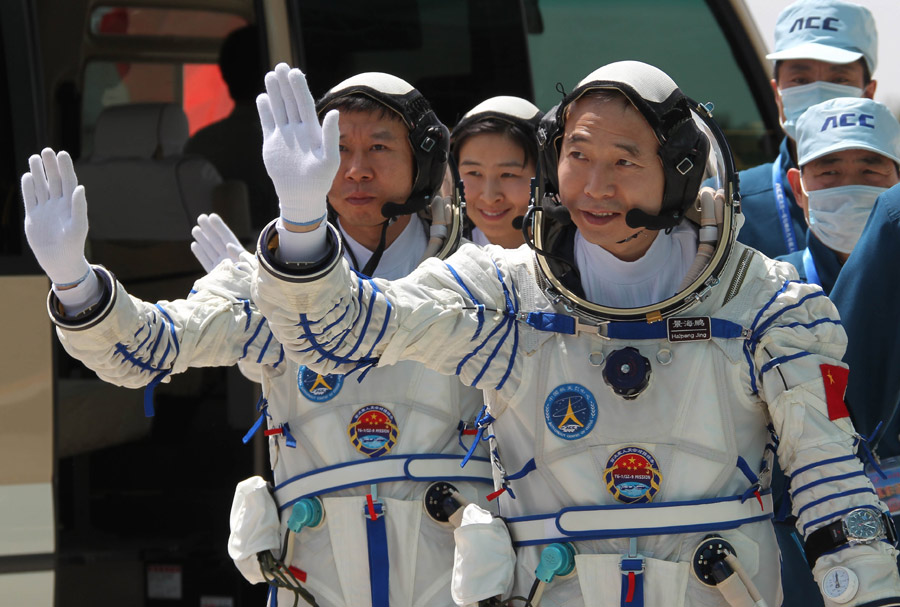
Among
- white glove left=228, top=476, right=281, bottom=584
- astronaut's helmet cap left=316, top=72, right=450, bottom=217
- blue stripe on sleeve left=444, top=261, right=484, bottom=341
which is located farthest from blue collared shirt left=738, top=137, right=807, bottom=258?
white glove left=228, top=476, right=281, bottom=584

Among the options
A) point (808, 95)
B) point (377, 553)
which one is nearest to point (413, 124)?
point (377, 553)

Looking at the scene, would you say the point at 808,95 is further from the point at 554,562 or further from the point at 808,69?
the point at 554,562

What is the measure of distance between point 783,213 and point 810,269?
0.60 meters

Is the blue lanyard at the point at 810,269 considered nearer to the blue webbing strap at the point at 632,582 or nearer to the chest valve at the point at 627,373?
the chest valve at the point at 627,373

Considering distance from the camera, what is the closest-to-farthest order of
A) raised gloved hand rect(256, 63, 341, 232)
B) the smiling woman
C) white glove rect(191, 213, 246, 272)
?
raised gloved hand rect(256, 63, 341, 232) < white glove rect(191, 213, 246, 272) < the smiling woman

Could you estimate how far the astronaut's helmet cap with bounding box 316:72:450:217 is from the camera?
309 centimetres

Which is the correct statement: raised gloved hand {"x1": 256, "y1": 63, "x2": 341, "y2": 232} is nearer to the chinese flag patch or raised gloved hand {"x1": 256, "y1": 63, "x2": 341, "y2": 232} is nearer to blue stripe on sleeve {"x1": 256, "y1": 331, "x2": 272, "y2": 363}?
blue stripe on sleeve {"x1": 256, "y1": 331, "x2": 272, "y2": 363}

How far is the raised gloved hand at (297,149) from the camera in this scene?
2.04 m

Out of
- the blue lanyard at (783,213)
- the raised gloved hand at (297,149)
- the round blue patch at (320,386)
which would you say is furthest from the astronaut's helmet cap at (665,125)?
the blue lanyard at (783,213)

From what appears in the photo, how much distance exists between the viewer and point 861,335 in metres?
2.81

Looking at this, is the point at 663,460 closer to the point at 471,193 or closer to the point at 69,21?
the point at 471,193

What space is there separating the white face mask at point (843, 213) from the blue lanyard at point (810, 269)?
65mm

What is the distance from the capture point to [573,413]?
7.74ft

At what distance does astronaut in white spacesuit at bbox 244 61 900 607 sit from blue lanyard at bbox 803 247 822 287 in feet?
2.71
